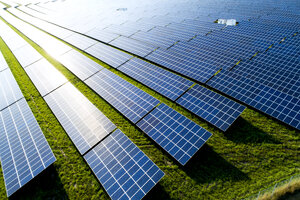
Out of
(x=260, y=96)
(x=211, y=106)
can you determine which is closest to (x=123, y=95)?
(x=211, y=106)

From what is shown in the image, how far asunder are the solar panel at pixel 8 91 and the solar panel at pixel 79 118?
3372 mm

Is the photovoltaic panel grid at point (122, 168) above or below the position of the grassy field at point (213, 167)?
above

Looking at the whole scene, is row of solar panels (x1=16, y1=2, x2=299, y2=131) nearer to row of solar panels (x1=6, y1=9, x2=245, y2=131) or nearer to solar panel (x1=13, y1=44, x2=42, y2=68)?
row of solar panels (x1=6, y1=9, x2=245, y2=131)

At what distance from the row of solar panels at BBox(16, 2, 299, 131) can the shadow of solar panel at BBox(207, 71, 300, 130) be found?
8 centimetres

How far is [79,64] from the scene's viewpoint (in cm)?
1931

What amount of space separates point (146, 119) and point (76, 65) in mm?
12864

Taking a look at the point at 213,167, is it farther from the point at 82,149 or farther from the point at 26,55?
the point at 26,55

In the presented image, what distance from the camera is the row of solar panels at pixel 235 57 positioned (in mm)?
13083

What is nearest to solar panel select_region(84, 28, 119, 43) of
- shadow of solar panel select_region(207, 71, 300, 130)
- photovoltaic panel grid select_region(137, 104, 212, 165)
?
photovoltaic panel grid select_region(137, 104, 212, 165)

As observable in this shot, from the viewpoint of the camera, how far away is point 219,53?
687 inches

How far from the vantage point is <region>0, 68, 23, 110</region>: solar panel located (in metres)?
15.2

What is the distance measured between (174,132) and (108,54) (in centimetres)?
1509

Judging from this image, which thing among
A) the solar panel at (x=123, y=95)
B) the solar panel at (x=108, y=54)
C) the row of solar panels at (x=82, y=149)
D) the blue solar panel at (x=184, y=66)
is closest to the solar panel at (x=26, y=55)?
the solar panel at (x=108, y=54)

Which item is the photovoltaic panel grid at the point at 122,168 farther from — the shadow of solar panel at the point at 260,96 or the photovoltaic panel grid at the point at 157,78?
the shadow of solar panel at the point at 260,96
